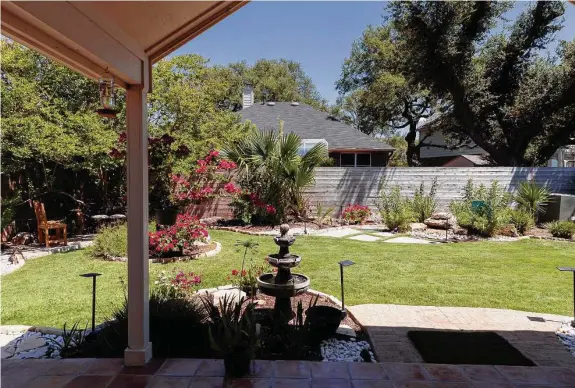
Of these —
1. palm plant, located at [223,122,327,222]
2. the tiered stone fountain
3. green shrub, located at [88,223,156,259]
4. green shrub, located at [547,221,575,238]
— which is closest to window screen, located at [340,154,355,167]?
palm plant, located at [223,122,327,222]

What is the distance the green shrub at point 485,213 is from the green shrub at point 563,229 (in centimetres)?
92

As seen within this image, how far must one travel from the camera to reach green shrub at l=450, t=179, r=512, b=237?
26.9ft

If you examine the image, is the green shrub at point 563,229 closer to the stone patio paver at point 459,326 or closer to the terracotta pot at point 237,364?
the stone patio paver at point 459,326

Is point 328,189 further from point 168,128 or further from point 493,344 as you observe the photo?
point 493,344

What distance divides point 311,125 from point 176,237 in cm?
1166

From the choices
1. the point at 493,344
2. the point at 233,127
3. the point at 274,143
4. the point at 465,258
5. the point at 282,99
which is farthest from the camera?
the point at 282,99

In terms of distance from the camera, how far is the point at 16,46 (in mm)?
8094

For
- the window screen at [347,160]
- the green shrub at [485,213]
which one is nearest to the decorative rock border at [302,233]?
the green shrub at [485,213]

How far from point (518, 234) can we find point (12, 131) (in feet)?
35.3

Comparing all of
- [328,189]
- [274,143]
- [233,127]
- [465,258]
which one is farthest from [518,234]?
[233,127]

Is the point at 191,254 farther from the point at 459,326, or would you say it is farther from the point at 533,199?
the point at 533,199

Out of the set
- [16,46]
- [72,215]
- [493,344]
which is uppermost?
[16,46]

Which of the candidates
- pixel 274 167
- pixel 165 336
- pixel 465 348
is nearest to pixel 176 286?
pixel 165 336

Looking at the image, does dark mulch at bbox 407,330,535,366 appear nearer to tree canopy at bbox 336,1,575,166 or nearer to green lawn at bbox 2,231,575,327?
green lawn at bbox 2,231,575,327
